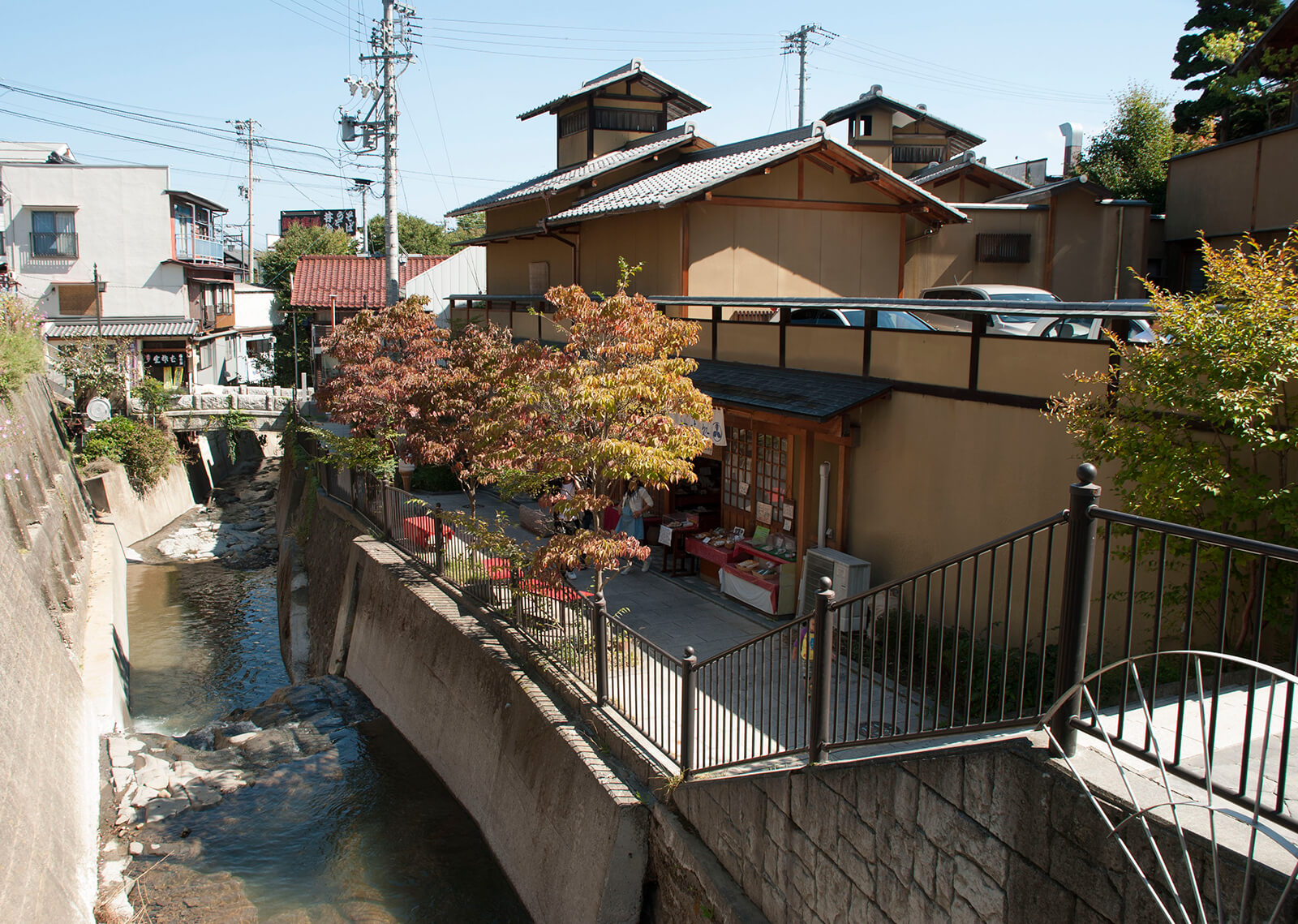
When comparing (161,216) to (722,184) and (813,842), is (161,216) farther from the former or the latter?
(813,842)

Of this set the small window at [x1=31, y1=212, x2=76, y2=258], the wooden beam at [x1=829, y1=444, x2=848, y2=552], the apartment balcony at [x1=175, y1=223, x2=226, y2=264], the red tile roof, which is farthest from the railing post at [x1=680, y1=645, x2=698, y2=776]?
the small window at [x1=31, y1=212, x2=76, y2=258]

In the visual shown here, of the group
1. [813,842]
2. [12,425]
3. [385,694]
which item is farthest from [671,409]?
[12,425]

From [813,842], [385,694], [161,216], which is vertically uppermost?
[161,216]

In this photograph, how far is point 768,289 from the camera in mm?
15867

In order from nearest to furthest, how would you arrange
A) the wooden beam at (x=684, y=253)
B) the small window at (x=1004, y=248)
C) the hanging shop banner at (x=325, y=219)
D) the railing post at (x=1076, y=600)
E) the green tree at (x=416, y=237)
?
1. the railing post at (x=1076, y=600)
2. the wooden beam at (x=684, y=253)
3. the small window at (x=1004, y=248)
4. the green tree at (x=416, y=237)
5. the hanging shop banner at (x=325, y=219)

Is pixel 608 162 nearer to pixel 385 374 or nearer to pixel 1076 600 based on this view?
pixel 385 374

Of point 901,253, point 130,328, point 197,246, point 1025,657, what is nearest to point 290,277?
point 197,246

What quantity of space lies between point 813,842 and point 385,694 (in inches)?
401

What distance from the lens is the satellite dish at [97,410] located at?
2944cm

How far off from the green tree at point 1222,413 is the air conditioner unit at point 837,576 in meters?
4.17

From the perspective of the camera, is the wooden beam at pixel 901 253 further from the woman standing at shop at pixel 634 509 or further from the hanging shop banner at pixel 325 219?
the hanging shop banner at pixel 325 219

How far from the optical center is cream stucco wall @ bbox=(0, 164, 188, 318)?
4084cm

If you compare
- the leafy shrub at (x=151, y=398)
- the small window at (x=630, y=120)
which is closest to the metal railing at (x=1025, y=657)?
the small window at (x=630, y=120)

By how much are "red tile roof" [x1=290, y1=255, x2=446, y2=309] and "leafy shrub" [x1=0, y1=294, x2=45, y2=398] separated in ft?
49.0
